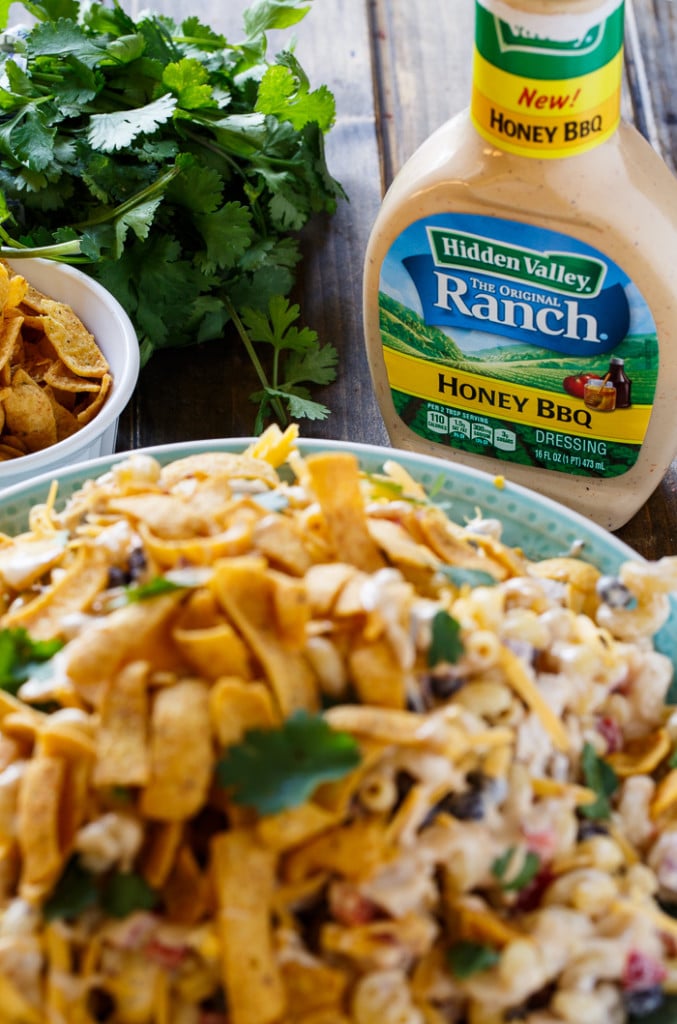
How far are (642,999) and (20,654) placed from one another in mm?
636

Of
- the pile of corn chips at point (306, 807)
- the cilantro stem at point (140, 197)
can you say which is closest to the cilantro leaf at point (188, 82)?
the cilantro stem at point (140, 197)

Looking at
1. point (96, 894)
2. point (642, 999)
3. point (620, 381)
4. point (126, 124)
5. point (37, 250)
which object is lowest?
point (642, 999)

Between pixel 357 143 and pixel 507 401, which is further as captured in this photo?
pixel 357 143

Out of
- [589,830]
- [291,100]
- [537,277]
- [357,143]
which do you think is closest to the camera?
[589,830]

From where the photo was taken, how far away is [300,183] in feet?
6.84

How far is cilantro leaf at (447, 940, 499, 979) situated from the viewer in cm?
105

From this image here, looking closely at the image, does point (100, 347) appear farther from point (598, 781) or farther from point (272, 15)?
point (598, 781)

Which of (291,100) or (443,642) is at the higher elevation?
(291,100)

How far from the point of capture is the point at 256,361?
6.43 feet

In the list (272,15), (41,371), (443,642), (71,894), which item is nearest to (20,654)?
(71,894)

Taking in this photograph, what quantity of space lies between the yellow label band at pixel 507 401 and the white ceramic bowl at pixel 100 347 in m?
0.38

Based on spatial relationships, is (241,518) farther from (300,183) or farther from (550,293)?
(300,183)

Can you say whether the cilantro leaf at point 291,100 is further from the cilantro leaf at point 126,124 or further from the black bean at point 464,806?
the black bean at point 464,806

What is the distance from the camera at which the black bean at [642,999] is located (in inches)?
42.7
